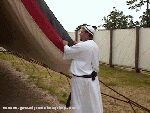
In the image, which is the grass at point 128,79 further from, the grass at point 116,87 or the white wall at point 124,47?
the white wall at point 124,47

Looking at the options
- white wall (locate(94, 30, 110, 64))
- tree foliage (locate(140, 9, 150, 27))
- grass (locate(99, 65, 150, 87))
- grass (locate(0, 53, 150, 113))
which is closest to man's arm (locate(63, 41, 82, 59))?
grass (locate(0, 53, 150, 113))

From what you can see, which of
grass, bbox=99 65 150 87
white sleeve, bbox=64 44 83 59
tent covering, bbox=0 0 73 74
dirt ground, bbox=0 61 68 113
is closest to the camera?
white sleeve, bbox=64 44 83 59

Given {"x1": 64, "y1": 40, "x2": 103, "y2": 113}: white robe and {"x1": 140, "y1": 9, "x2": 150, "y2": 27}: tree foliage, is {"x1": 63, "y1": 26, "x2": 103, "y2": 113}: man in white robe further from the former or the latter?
{"x1": 140, "y1": 9, "x2": 150, "y2": 27}: tree foliage

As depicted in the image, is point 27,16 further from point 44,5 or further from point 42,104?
point 42,104

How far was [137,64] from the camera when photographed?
1745 cm

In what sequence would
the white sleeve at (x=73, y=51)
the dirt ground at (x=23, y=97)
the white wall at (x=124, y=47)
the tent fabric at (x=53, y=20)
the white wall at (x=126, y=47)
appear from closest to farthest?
1. the white sleeve at (x=73, y=51)
2. the tent fabric at (x=53, y=20)
3. the dirt ground at (x=23, y=97)
4. the white wall at (x=126, y=47)
5. the white wall at (x=124, y=47)

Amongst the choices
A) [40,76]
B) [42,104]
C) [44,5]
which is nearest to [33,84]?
[40,76]

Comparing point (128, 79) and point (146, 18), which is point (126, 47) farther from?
point (146, 18)

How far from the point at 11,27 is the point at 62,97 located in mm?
2795

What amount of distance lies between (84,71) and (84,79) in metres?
0.12

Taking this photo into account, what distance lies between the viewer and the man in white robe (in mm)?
5758

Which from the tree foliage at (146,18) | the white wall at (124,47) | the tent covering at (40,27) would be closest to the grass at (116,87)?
the white wall at (124,47)

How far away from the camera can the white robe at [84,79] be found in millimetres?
5754

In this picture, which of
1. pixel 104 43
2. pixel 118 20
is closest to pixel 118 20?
pixel 118 20
